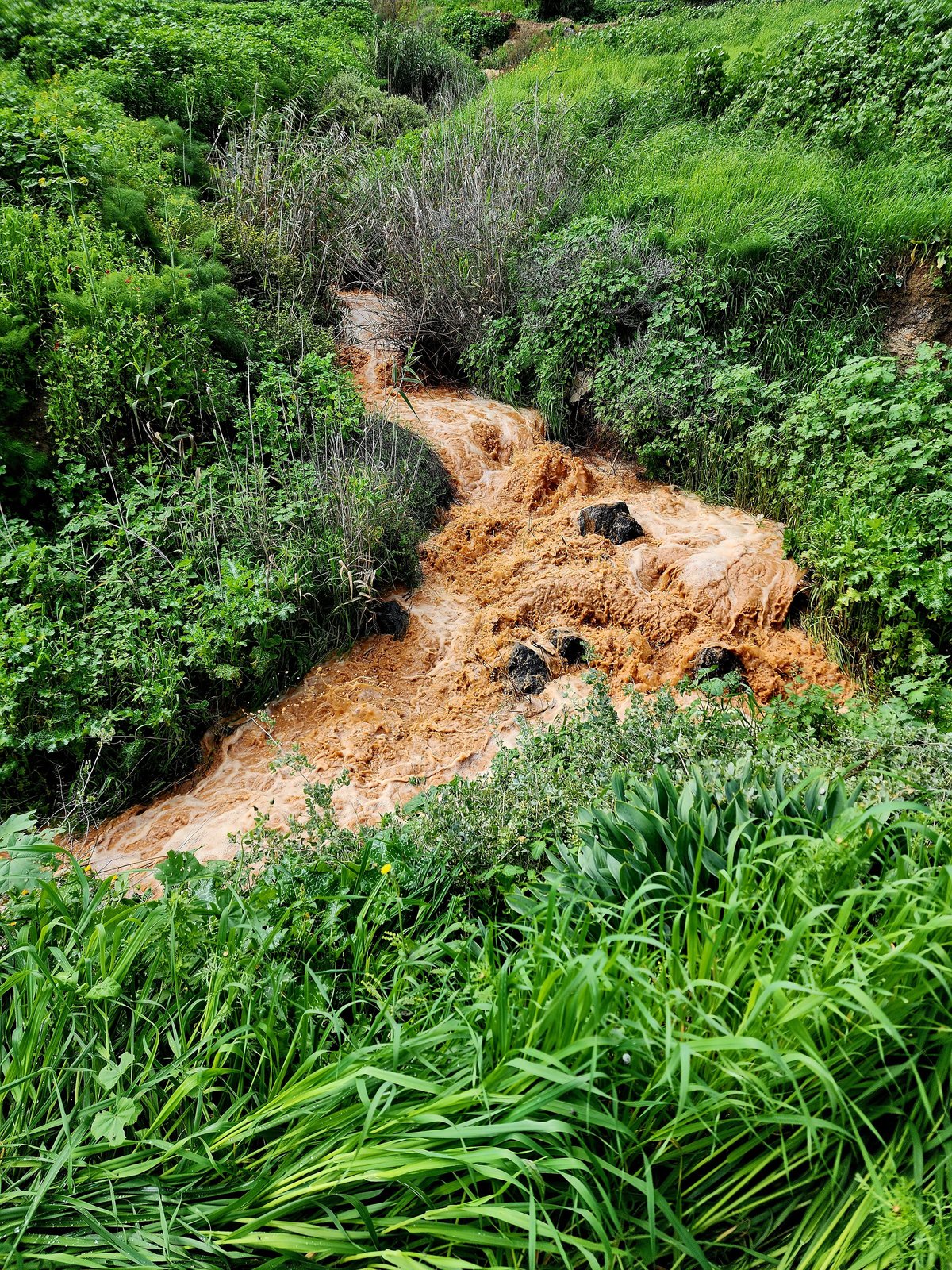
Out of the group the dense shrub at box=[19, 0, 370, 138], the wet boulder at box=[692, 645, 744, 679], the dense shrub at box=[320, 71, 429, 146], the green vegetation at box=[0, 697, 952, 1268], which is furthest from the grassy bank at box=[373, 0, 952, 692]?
the dense shrub at box=[19, 0, 370, 138]

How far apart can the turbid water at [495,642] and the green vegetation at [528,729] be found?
25 centimetres

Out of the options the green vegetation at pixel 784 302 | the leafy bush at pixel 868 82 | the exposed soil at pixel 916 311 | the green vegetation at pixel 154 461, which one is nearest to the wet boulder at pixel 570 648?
the green vegetation at pixel 154 461

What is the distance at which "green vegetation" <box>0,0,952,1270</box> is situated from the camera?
1634mm

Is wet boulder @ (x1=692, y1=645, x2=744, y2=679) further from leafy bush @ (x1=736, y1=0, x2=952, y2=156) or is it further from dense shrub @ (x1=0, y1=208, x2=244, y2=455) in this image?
leafy bush @ (x1=736, y1=0, x2=952, y2=156)

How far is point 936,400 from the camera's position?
464 centimetres

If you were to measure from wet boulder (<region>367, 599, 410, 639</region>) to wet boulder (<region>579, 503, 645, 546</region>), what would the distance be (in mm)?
1533

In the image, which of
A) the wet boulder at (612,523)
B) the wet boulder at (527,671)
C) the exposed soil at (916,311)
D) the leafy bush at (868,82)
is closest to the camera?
the wet boulder at (527,671)

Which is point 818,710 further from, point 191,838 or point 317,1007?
point 191,838

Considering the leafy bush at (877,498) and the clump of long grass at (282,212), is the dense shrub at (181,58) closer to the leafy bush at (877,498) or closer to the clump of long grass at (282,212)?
the clump of long grass at (282,212)

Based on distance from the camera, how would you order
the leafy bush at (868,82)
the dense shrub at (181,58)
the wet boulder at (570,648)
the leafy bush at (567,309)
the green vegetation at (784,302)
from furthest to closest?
the dense shrub at (181,58) → the leafy bush at (868,82) → the leafy bush at (567,309) → the wet boulder at (570,648) → the green vegetation at (784,302)

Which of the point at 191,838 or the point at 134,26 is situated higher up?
the point at 134,26

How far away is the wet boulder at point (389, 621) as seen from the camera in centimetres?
507

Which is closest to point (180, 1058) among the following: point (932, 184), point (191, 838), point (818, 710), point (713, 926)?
point (713, 926)

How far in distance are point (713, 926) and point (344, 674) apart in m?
3.26
